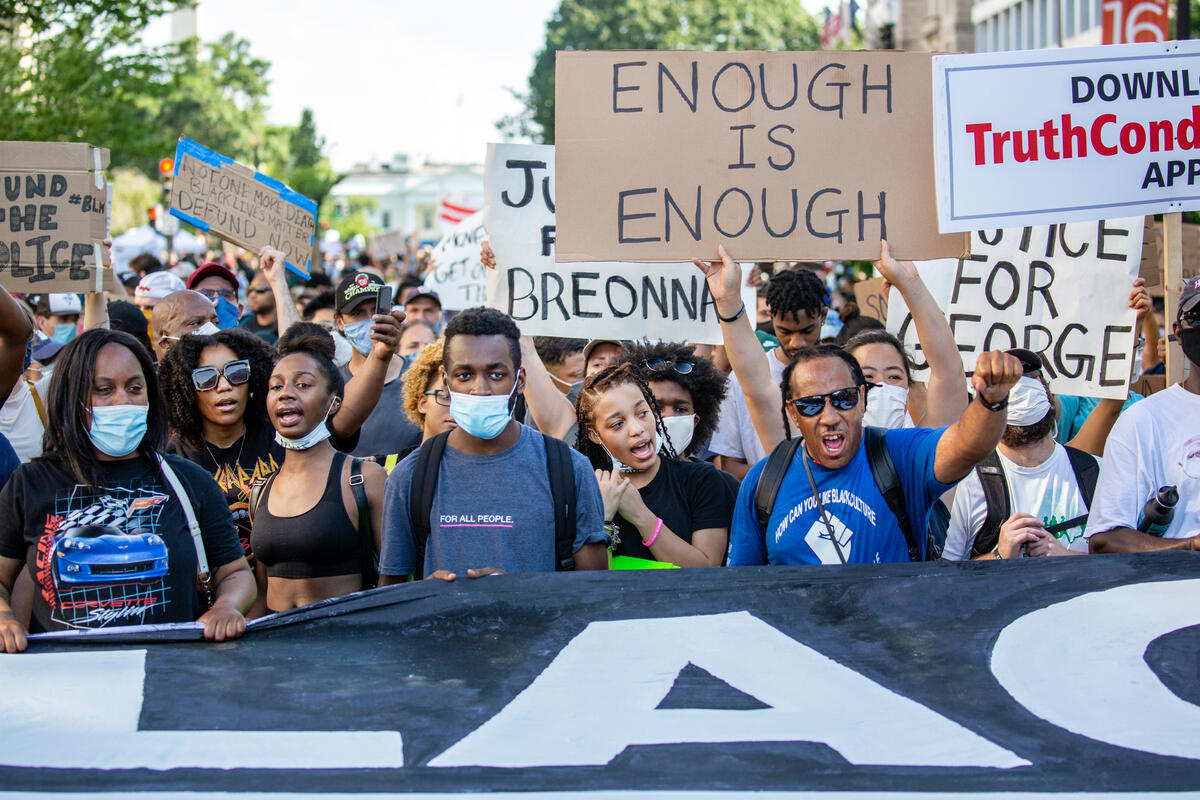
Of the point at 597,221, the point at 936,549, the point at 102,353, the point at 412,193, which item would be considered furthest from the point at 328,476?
the point at 412,193

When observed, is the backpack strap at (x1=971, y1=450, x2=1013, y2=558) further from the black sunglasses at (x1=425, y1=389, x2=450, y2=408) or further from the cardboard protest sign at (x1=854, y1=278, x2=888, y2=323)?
the cardboard protest sign at (x1=854, y1=278, x2=888, y2=323)

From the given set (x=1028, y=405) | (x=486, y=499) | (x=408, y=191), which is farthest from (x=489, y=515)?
(x=408, y=191)

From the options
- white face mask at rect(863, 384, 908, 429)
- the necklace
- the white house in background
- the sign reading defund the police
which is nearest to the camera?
the necklace

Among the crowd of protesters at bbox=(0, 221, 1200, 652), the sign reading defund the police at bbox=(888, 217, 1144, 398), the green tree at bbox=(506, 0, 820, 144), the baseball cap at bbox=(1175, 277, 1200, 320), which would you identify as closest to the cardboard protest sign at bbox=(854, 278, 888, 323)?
the sign reading defund the police at bbox=(888, 217, 1144, 398)

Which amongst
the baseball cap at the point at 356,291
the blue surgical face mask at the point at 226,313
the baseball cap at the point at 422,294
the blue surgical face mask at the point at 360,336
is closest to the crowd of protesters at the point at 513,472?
the blue surgical face mask at the point at 360,336

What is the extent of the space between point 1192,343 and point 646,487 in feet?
5.59

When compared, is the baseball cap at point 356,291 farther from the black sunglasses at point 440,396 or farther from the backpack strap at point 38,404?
the backpack strap at point 38,404

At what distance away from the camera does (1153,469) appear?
3537 mm

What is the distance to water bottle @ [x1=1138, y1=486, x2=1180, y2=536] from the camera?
11.3 feet

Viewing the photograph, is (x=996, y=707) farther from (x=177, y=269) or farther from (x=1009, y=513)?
(x=177, y=269)

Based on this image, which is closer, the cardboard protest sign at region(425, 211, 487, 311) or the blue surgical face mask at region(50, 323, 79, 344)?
the blue surgical face mask at region(50, 323, 79, 344)

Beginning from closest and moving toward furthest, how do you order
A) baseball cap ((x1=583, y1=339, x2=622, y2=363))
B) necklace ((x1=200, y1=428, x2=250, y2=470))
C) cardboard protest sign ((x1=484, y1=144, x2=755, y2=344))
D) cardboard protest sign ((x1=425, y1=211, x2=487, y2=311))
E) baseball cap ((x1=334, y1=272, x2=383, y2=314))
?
necklace ((x1=200, y1=428, x2=250, y2=470)) < cardboard protest sign ((x1=484, y1=144, x2=755, y2=344)) < baseball cap ((x1=583, y1=339, x2=622, y2=363)) < baseball cap ((x1=334, y1=272, x2=383, y2=314)) < cardboard protest sign ((x1=425, y1=211, x2=487, y2=311))

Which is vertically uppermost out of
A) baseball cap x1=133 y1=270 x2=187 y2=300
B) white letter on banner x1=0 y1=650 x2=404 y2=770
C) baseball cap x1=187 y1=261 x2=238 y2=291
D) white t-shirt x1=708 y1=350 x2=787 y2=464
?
baseball cap x1=187 y1=261 x2=238 y2=291

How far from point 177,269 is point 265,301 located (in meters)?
5.39
